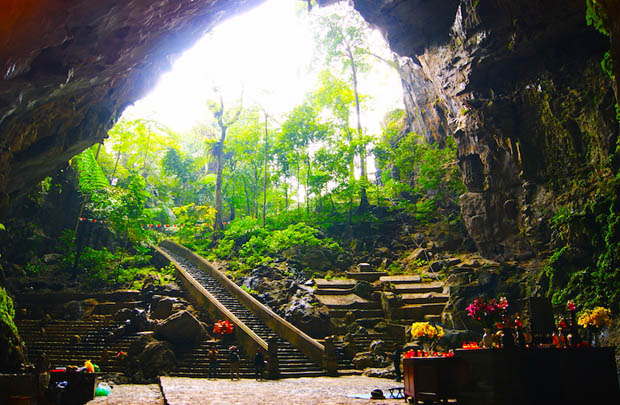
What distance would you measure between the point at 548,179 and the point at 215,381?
15.8 metres

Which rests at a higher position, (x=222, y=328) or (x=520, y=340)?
(x=520, y=340)

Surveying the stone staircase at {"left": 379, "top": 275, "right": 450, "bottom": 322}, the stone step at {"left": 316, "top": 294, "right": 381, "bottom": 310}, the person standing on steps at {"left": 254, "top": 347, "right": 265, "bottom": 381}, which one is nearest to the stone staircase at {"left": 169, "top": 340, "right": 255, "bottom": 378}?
the person standing on steps at {"left": 254, "top": 347, "right": 265, "bottom": 381}

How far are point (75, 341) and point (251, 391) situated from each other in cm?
890

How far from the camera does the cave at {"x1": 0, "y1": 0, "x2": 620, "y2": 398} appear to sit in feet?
34.5

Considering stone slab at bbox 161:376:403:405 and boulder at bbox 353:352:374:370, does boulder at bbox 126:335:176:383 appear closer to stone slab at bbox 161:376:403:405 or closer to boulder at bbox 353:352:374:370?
stone slab at bbox 161:376:403:405

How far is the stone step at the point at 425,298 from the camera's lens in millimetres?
18203

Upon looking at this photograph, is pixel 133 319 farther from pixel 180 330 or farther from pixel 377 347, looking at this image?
pixel 377 347

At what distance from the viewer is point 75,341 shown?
1484 cm

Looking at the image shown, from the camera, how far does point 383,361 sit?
1483 centimetres

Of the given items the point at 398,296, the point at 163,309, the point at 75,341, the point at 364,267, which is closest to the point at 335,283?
the point at 364,267

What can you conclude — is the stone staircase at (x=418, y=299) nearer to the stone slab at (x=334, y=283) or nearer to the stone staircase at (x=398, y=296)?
the stone staircase at (x=398, y=296)

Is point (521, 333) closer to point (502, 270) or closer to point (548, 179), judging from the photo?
point (502, 270)

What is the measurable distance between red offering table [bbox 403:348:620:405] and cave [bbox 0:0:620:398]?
8.97m

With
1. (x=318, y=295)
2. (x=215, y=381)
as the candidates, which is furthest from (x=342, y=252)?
(x=215, y=381)
